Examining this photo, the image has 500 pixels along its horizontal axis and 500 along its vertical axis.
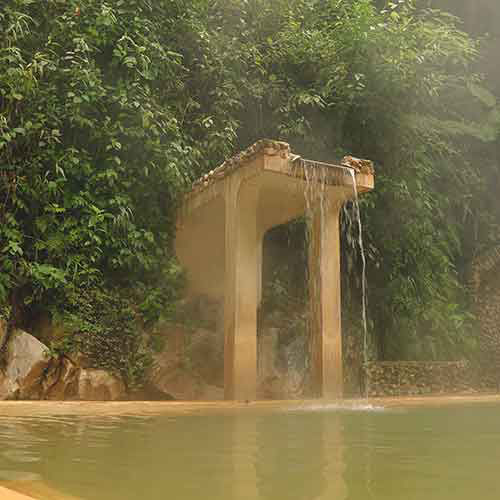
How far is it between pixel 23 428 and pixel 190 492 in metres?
1.87

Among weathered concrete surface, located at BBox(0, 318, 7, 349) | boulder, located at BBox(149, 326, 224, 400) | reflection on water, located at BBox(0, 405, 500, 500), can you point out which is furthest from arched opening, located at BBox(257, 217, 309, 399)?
reflection on water, located at BBox(0, 405, 500, 500)

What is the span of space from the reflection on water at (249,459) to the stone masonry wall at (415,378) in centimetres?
602

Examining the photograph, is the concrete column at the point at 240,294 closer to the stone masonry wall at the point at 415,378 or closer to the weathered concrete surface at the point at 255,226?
the weathered concrete surface at the point at 255,226

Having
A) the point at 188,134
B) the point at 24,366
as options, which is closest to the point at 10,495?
the point at 24,366

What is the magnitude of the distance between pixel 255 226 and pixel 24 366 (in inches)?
120

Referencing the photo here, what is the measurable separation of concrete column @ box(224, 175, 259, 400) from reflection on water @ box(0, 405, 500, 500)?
2850 mm

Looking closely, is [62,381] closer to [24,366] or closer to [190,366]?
[24,366]

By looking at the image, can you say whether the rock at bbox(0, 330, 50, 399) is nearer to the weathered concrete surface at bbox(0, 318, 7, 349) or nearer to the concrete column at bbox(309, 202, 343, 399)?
the weathered concrete surface at bbox(0, 318, 7, 349)

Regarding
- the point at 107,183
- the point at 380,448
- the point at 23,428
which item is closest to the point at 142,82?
the point at 107,183

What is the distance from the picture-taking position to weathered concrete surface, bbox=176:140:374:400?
6578 millimetres

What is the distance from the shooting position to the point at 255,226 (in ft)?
23.0

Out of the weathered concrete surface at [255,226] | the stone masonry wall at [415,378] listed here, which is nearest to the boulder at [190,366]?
the weathered concrete surface at [255,226]

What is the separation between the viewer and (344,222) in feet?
32.7

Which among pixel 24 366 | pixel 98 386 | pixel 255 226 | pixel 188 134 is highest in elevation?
pixel 188 134
